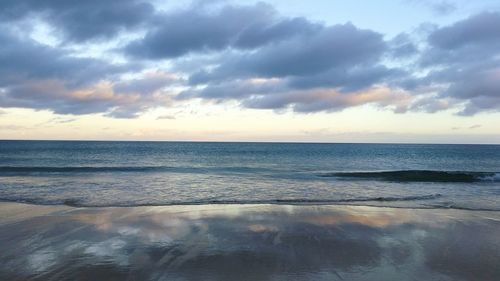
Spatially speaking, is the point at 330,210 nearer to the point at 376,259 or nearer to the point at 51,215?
the point at 376,259

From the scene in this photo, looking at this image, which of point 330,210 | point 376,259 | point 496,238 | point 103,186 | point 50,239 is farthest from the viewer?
point 103,186

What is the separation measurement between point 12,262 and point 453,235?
12076 millimetres

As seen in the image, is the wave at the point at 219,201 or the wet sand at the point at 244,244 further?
the wave at the point at 219,201

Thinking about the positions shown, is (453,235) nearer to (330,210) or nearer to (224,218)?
(330,210)

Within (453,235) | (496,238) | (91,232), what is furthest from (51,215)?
(496,238)

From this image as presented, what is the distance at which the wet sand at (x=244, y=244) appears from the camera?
820 cm

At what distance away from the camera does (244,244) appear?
10477 millimetres

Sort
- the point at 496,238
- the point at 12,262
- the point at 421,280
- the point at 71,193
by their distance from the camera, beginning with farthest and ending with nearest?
1. the point at 71,193
2. the point at 496,238
3. the point at 12,262
4. the point at 421,280

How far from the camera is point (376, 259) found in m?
9.25

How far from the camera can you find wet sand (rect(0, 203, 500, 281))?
26.9 ft

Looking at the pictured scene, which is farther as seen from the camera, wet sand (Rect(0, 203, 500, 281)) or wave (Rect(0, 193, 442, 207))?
wave (Rect(0, 193, 442, 207))

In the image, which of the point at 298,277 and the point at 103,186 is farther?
the point at 103,186

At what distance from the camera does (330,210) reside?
52.6 ft

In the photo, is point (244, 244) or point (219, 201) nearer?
point (244, 244)
